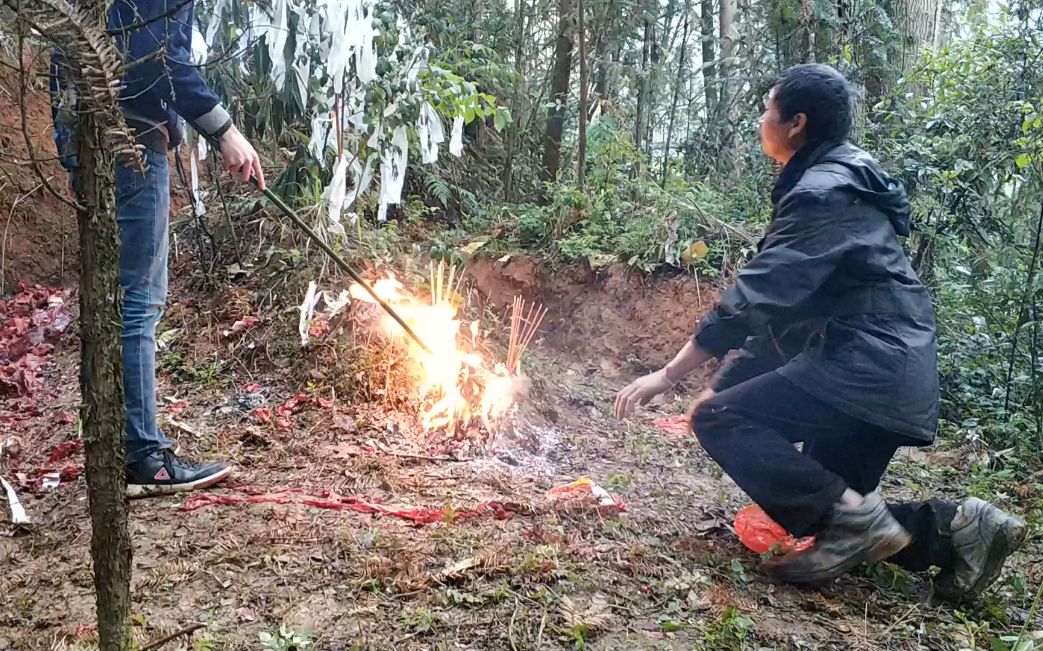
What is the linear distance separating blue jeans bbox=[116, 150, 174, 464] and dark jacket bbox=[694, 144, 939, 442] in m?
1.89

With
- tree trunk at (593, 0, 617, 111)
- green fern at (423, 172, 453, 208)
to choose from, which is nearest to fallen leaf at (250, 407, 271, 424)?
green fern at (423, 172, 453, 208)

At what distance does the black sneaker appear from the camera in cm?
270

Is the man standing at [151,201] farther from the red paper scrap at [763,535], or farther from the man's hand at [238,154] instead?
the red paper scrap at [763,535]

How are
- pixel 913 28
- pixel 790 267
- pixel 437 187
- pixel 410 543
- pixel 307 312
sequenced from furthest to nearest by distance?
pixel 437 187, pixel 913 28, pixel 307 312, pixel 410 543, pixel 790 267

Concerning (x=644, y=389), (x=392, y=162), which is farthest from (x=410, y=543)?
(x=392, y=162)

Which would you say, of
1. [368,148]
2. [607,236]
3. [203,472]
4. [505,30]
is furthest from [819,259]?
[505,30]

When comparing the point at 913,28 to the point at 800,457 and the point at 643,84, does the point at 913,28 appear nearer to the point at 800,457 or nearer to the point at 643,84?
the point at 643,84

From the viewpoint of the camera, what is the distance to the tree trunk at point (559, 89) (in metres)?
7.18

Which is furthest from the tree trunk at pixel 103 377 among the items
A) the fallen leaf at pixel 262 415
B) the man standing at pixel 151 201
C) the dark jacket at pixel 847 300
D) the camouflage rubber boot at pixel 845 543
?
the fallen leaf at pixel 262 415

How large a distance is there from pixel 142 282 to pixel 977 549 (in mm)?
2890

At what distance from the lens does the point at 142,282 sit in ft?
8.48

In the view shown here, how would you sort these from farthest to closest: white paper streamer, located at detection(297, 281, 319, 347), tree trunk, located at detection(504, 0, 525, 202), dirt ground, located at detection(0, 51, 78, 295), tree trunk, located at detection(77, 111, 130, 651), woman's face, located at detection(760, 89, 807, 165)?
tree trunk, located at detection(504, 0, 525, 202), dirt ground, located at detection(0, 51, 78, 295), white paper streamer, located at detection(297, 281, 319, 347), woman's face, located at detection(760, 89, 807, 165), tree trunk, located at detection(77, 111, 130, 651)

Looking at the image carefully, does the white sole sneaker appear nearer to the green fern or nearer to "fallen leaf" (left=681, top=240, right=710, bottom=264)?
"fallen leaf" (left=681, top=240, right=710, bottom=264)

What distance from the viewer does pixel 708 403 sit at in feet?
8.41
